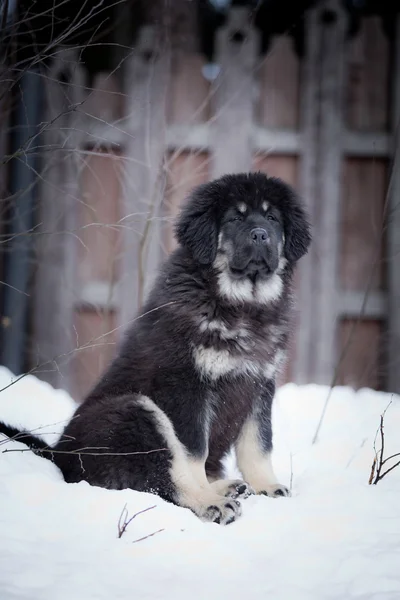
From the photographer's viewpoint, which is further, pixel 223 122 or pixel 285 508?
pixel 223 122

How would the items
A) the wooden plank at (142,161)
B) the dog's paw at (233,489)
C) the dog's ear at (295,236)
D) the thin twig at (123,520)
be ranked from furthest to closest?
the wooden plank at (142,161), the dog's ear at (295,236), the dog's paw at (233,489), the thin twig at (123,520)

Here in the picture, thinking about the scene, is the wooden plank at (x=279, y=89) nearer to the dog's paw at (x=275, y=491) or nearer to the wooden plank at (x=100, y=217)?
the wooden plank at (x=100, y=217)

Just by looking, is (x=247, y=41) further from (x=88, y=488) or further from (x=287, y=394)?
(x=88, y=488)

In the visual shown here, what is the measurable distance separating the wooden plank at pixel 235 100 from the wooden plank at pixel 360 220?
811mm

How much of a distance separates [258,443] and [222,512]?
0.62 meters

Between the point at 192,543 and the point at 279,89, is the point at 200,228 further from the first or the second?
the point at 279,89

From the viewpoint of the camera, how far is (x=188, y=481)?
3.00 metres

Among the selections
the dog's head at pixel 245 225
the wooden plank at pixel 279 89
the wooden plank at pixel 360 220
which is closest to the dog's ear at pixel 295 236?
the dog's head at pixel 245 225

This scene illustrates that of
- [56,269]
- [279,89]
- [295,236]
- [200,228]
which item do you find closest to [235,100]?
[279,89]

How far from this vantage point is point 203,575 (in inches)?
87.4

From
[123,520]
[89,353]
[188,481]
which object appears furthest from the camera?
[89,353]

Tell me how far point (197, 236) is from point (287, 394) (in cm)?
191

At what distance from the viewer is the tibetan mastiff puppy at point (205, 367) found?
2977 mm

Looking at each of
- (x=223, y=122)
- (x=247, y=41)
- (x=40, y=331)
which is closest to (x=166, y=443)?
(x=40, y=331)
